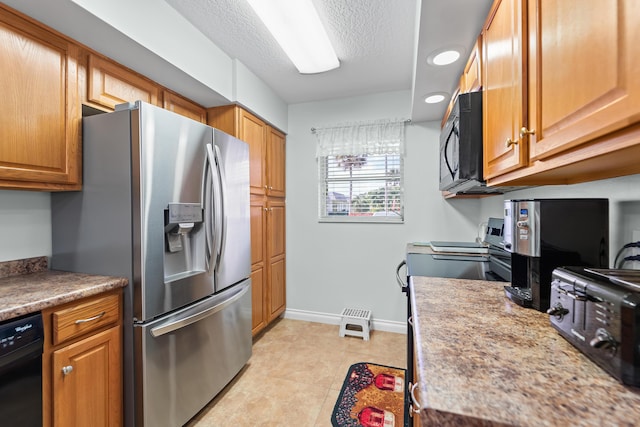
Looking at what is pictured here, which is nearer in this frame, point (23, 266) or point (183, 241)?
point (23, 266)

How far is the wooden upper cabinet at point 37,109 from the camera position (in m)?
1.21

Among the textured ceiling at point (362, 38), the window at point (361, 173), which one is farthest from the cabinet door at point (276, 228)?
the textured ceiling at point (362, 38)

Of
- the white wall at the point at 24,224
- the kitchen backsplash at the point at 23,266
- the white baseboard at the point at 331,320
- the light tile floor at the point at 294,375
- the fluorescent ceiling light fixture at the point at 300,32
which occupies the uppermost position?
the fluorescent ceiling light fixture at the point at 300,32

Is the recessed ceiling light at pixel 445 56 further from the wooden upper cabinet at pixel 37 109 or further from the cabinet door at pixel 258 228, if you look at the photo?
the wooden upper cabinet at pixel 37 109

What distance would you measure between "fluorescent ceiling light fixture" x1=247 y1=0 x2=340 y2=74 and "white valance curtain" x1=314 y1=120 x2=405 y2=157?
31.6 inches

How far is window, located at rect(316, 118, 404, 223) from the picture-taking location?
2.89 metres

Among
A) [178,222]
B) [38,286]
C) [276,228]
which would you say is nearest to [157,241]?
[178,222]

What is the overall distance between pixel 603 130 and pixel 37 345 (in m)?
1.77

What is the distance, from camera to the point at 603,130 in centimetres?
52

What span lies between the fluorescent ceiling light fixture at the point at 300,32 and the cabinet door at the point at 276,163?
0.83m

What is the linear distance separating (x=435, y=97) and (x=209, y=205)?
1859mm

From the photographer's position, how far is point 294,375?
2.11 metres

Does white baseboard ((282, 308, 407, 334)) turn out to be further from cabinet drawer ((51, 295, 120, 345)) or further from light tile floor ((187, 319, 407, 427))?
cabinet drawer ((51, 295, 120, 345))

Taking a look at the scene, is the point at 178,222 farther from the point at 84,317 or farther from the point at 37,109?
the point at 37,109
